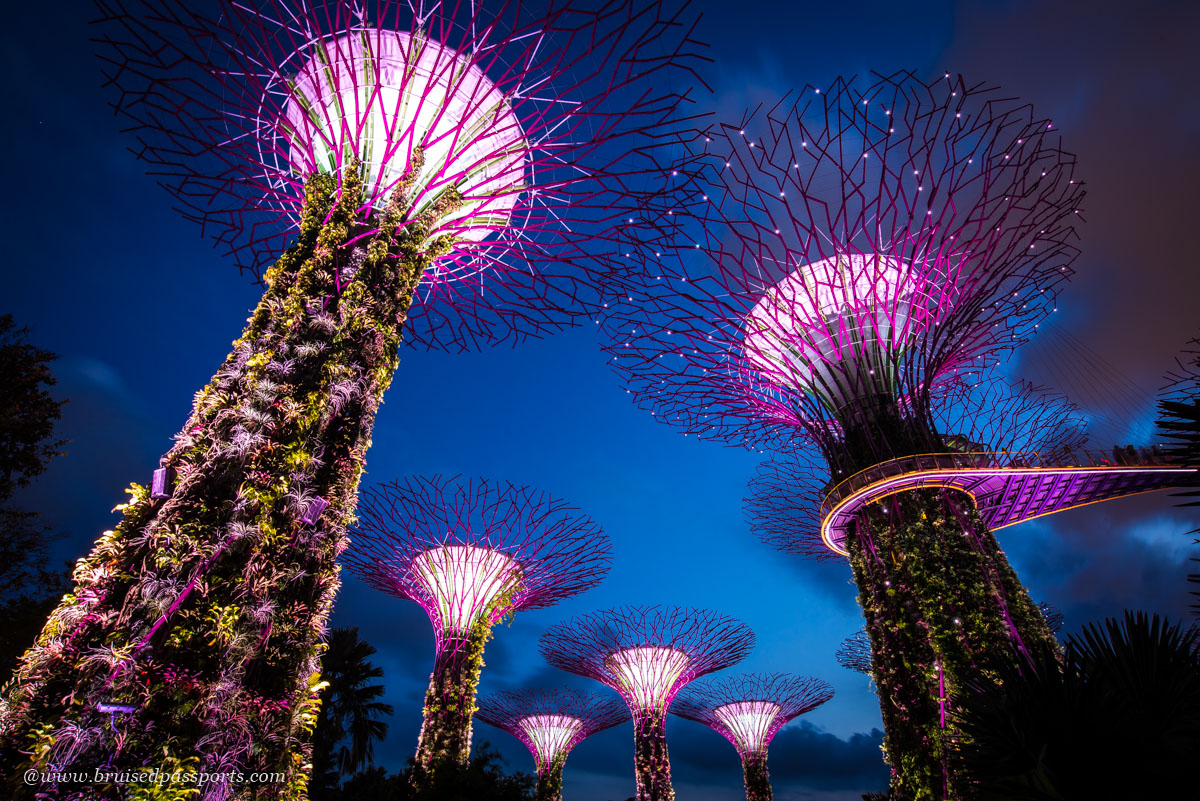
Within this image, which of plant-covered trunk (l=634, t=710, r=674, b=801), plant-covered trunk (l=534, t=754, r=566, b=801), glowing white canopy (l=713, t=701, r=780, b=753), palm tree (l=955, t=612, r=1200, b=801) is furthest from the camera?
glowing white canopy (l=713, t=701, r=780, b=753)

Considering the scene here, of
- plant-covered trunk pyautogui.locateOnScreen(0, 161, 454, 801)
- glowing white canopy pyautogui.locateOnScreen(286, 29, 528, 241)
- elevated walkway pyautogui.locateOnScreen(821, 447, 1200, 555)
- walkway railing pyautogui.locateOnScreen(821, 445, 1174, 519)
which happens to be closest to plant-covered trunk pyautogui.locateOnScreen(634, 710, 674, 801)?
elevated walkway pyautogui.locateOnScreen(821, 447, 1200, 555)

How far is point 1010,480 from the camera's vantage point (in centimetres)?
1266

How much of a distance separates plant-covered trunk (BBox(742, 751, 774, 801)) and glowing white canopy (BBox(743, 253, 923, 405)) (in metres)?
20.1

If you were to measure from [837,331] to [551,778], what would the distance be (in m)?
22.3

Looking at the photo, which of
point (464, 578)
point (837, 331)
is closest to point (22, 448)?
point (464, 578)

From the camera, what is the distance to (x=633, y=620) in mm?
22500

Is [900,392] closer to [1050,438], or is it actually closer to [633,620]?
[1050,438]

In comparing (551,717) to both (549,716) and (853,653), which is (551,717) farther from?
(853,653)

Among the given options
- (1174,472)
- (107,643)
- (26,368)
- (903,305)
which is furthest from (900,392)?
(26,368)

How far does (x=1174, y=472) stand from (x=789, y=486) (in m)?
9.58

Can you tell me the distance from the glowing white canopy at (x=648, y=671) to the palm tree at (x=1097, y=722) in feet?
63.1

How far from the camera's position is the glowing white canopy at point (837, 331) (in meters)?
12.0

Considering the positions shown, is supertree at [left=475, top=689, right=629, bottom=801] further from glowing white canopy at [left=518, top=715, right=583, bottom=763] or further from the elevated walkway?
the elevated walkway

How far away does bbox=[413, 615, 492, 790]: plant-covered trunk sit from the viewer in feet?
44.1
